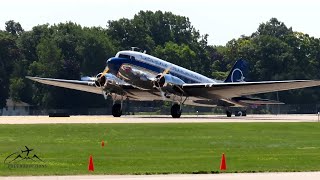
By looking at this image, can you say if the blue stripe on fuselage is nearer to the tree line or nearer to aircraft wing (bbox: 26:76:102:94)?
aircraft wing (bbox: 26:76:102:94)

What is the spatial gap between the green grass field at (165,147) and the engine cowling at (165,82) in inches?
582

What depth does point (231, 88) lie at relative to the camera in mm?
87688

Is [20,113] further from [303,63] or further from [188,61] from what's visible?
[303,63]

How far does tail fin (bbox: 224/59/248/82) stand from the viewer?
104688 mm

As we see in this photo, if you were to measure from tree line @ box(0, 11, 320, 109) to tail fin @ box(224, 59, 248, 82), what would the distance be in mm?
45256

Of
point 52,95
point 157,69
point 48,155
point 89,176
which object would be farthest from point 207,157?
point 52,95

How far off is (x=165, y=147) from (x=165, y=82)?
114ft

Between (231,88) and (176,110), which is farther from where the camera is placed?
(176,110)

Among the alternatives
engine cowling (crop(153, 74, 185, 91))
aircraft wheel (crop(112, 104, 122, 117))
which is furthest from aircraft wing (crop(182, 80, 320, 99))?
aircraft wheel (crop(112, 104, 122, 117))

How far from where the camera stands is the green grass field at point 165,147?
39125mm

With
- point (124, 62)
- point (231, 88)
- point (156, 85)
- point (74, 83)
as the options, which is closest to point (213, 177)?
point (156, 85)

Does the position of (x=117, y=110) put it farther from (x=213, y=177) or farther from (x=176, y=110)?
(x=213, y=177)

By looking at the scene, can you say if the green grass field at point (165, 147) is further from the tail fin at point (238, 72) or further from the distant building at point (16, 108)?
the distant building at point (16, 108)

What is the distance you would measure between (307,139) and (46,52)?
102m
